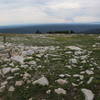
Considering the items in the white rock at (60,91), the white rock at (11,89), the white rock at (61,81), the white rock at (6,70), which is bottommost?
the white rock at (11,89)

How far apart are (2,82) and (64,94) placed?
2.91m

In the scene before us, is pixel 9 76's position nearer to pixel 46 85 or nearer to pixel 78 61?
pixel 46 85

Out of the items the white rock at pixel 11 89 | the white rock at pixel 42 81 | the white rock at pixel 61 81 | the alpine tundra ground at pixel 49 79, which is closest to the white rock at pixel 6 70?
the alpine tundra ground at pixel 49 79

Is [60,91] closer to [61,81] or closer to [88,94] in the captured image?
[61,81]

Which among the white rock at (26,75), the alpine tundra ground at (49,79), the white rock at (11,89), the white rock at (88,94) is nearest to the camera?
the white rock at (88,94)

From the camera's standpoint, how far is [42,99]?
5.90m

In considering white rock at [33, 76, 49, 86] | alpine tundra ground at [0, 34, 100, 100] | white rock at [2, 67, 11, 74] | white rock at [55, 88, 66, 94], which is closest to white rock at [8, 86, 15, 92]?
alpine tundra ground at [0, 34, 100, 100]

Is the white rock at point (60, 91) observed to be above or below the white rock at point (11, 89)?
above

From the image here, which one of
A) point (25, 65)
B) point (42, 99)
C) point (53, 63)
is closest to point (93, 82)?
point (42, 99)

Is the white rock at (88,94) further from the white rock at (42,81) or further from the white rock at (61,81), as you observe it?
the white rock at (42,81)

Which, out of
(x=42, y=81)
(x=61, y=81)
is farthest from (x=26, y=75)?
(x=61, y=81)

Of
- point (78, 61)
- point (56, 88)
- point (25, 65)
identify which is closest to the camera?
point (56, 88)

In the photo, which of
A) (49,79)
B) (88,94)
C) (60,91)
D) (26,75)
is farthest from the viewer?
(26,75)

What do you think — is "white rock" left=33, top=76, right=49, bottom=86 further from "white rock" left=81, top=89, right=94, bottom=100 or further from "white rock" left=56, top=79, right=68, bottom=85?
"white rock" left=81, top=89, right=94, bottom=100
